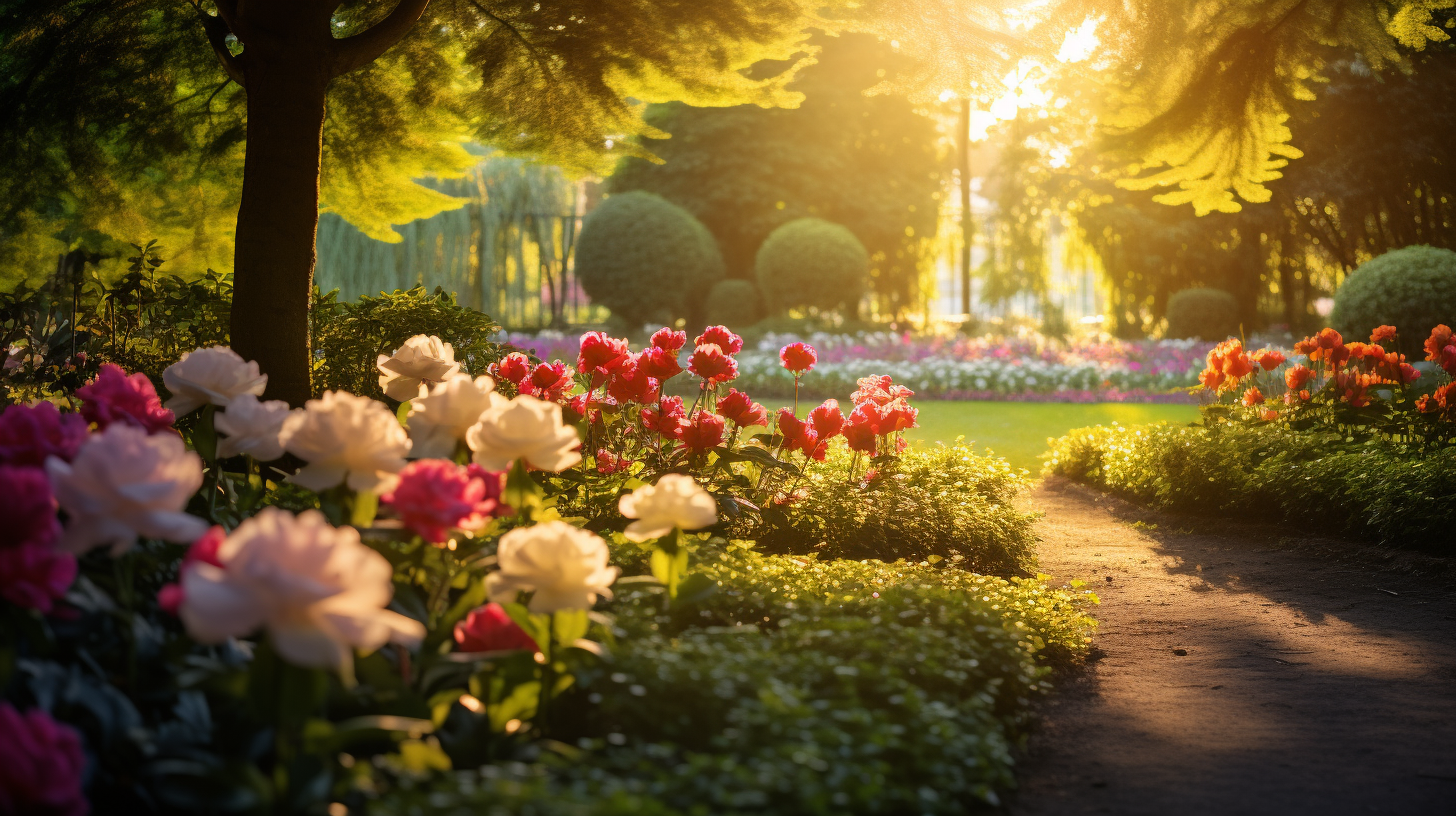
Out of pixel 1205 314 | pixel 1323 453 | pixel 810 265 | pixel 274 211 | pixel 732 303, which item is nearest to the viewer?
pixel 274 211

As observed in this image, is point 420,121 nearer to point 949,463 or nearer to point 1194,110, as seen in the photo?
point 949,463

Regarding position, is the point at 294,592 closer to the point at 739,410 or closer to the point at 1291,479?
the point at 739,410

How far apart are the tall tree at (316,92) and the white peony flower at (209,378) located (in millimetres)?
1730

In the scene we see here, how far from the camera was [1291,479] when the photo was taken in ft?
19.8

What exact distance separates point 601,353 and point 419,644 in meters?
2.26

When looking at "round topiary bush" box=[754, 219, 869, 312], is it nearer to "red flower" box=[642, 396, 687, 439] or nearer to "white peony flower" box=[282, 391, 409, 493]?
"red flower" box=[642, 396, 687, 439]

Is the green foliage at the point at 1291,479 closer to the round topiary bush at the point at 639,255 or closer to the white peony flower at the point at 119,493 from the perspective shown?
the white peony flower at the point at 119,493

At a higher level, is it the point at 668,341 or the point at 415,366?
the point at 668,341

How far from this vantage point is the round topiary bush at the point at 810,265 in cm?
2039

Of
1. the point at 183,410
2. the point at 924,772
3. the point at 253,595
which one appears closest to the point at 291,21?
the point at 183,410

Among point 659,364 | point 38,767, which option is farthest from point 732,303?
point 38,767

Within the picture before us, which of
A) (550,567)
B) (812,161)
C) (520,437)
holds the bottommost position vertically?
(550,567)

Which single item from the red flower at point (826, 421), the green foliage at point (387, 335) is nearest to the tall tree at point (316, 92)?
the green foliage at point (387, 335)

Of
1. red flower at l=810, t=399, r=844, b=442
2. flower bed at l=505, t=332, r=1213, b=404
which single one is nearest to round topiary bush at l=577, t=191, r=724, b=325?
flower bed at l=505, t=332, r=1213, b=404
